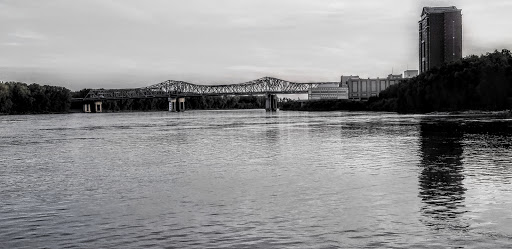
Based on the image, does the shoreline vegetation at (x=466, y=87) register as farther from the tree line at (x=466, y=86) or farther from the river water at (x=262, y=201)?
the river water at (x=262, y=201)

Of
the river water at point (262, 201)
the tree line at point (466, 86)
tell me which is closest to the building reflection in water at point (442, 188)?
the river water at point (262, 201)

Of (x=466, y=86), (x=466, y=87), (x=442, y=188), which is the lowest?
(x=442, y=188)

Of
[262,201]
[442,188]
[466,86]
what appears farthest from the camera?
[466,86]

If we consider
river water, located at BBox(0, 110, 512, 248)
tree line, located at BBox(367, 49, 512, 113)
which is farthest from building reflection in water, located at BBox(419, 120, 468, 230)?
tree line, located at BBox(367, 49, 512, 113)

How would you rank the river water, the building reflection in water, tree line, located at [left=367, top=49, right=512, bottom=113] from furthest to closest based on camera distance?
tree line, located at [left=367, top=49, right=512, bottom=113]
the building reflection in water
the river water

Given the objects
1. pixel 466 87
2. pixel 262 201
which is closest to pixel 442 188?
pixel 262 201

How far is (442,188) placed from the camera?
20203 millimetres

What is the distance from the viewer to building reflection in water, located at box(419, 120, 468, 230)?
591 inches

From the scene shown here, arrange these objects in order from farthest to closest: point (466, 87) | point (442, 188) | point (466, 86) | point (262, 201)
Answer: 1. point (466, 86)
2. point (466, 87)
3. point (442, 188)
4. point (262, 201)

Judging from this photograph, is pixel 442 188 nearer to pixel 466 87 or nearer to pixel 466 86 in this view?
pixel 466 87

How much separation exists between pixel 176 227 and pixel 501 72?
103 metres

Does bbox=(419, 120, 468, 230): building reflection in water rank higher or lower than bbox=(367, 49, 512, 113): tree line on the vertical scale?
lower

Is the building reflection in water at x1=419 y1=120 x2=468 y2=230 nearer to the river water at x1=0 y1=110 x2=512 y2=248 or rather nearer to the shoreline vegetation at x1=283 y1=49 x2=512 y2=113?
the river water at x1=0 y1=110 x2=512 y2=248

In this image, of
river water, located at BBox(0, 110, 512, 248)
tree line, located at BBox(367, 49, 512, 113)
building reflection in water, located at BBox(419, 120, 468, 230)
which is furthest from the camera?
tree line, located at BBox(367, 49, 512, 113)
